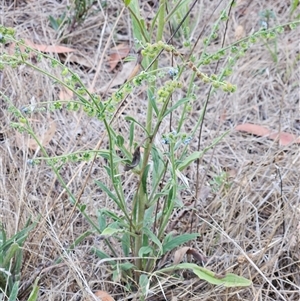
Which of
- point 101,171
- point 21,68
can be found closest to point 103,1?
point 21,68

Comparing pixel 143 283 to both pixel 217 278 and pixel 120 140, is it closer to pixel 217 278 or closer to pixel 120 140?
pixel 217 278

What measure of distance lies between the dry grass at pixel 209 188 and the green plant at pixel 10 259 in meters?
0.04

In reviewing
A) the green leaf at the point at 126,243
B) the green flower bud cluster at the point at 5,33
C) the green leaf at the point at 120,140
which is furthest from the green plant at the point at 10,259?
the green flower bud cluster at the point at 5,33

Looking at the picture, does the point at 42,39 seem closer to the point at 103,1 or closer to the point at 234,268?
the point at 103,1

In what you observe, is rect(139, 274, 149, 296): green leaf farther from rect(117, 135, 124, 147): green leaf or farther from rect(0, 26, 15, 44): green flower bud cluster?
rect(0, 26, 15, 44): green flower bud cluster

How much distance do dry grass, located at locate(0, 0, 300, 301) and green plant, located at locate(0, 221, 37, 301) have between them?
41 mm

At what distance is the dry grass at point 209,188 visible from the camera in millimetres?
1345

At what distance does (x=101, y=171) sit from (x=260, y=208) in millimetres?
455

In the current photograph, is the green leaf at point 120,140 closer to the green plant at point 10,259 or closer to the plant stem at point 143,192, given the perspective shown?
the plant stem at point 143,192

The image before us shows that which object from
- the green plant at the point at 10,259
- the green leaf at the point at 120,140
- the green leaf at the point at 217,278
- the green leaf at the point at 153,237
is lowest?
the green plant at the point at 10,259

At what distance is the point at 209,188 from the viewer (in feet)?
5.00

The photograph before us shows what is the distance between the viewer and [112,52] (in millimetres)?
2152

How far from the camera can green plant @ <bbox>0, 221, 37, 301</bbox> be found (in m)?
1.28

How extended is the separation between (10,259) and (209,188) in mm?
531
